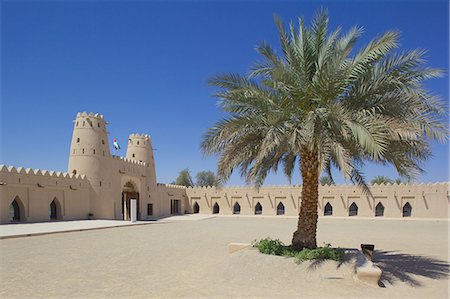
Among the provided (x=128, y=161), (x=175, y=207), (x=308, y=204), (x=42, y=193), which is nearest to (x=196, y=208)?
(x=175, y=207)

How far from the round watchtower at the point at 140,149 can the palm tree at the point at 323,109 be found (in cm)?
3020

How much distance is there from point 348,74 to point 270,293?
4.95 metres

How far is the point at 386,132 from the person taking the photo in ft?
25.4

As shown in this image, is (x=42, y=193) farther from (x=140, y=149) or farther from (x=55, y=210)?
(x=140, y=149)

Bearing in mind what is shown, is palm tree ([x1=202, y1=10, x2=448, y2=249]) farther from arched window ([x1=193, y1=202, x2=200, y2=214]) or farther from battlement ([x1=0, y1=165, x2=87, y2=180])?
arched window ([x1=193, y1=202, x2=200, y2=214])

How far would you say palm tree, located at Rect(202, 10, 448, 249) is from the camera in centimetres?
777

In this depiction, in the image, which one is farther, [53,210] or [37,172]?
[53,210]

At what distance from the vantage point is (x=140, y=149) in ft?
126

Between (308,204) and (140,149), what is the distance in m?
31.3

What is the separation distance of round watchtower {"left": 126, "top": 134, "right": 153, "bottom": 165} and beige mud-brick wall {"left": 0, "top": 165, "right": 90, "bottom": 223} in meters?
9.99

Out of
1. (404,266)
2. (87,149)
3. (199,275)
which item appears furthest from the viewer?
(87,149)

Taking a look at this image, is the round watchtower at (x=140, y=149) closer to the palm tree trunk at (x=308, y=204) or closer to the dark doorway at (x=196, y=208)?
the dark doorway at (x=196, y=208)

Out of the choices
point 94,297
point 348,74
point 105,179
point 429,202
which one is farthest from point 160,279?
point 429,202

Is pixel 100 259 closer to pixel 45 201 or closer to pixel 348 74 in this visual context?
pixel 348 74
